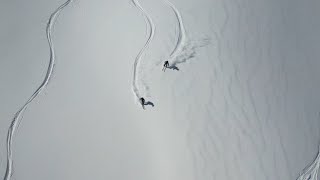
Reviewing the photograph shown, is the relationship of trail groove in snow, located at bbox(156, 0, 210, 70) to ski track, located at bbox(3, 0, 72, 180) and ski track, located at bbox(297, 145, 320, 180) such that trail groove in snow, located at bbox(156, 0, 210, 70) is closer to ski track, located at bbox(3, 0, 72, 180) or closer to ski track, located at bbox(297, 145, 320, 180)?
ski track, located at bbox(3, 0, 72, 180)

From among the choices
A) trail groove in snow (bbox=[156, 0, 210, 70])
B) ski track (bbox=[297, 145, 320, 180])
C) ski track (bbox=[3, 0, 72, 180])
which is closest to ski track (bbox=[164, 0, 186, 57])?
trail groove in snow (bbox=[156, 0, 210, 70])

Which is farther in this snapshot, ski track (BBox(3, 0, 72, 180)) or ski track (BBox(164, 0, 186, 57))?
ski track (BBox(164, 0, 186, 57))

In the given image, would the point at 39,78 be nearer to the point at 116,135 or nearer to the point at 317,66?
the point at 116,135

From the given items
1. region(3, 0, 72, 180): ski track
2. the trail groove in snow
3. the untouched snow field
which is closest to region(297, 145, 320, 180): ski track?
the untouched snow field

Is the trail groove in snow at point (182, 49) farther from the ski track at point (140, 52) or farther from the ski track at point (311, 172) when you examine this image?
the ski track at point (311, 172)

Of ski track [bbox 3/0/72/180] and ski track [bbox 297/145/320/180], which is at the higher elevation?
ski track [bbox 3/0/72/180]

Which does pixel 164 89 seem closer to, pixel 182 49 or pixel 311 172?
pixel 182 49

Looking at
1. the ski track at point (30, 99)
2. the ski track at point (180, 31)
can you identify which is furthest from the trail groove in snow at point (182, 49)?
the ski track at point (30, 99)
